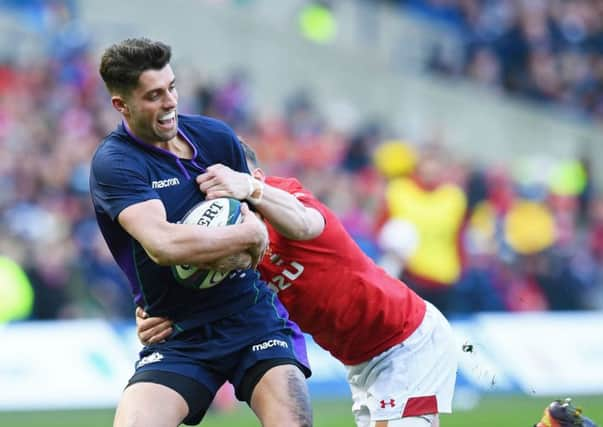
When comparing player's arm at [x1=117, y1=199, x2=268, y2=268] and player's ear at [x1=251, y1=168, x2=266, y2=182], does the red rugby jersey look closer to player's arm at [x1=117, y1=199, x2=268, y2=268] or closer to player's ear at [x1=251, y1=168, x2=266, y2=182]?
player's ear at [x1=251, y1=168, x2=266, y2=182]

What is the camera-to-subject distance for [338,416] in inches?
519

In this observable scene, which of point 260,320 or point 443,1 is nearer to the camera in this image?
point 260,320

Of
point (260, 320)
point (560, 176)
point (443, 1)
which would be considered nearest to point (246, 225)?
point (260, 320)

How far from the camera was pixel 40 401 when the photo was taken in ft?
45.2

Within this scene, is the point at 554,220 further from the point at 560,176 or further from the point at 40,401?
the point at 40,401

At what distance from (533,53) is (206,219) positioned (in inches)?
662

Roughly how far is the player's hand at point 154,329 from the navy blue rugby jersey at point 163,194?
0.13 feet

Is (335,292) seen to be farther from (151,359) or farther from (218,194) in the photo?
(151,359)

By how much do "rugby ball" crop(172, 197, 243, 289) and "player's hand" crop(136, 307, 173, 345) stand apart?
0.28 meters

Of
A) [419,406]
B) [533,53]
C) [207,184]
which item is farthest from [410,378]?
[533,53]

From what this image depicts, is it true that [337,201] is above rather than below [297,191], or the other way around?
below

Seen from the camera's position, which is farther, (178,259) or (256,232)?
(256,232)

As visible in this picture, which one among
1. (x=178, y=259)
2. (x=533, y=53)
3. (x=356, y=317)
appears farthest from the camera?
(x=533, y=53)

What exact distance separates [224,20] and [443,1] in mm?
4256
